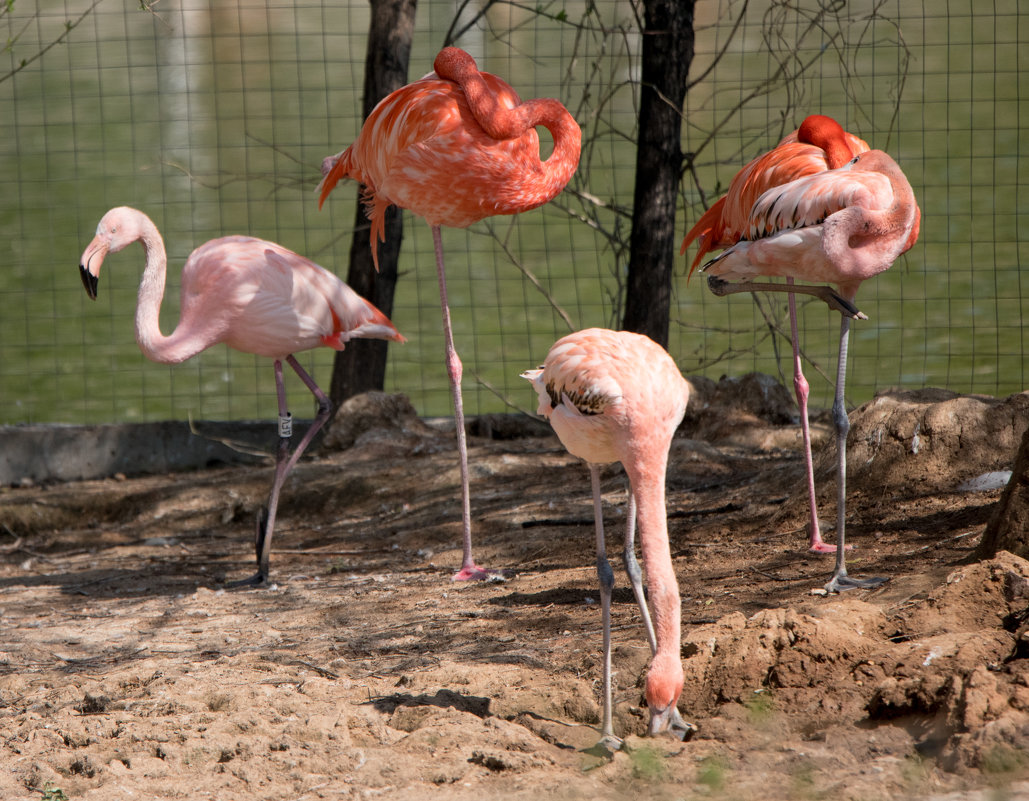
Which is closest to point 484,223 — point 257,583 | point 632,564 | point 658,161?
point 658,161

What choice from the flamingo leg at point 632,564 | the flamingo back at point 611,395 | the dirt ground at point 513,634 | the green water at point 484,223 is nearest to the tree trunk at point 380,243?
the green water at point 484,223

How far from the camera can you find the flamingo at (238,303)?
485 cm

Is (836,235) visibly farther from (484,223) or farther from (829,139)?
(484,223)

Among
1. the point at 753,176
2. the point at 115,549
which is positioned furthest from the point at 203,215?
the point at 753,176

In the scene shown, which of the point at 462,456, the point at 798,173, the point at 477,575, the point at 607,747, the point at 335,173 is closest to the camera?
the point at 607,747

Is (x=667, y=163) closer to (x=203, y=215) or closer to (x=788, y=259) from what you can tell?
(x=788, y=259)

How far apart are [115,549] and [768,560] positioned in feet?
10.4

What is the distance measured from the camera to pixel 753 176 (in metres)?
4.43

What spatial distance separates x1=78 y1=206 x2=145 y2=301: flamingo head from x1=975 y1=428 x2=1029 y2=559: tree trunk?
3.52 m

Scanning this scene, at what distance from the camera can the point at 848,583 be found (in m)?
3.54

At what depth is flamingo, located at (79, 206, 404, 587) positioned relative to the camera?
15.9 ft

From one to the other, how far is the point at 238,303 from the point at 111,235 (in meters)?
0.63

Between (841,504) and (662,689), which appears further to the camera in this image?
(841,504)

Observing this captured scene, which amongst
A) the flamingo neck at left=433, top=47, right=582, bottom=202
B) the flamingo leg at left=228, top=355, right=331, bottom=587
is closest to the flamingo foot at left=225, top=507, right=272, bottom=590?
the flamingo leg at left=228, top=355, right=331, bottom=587
